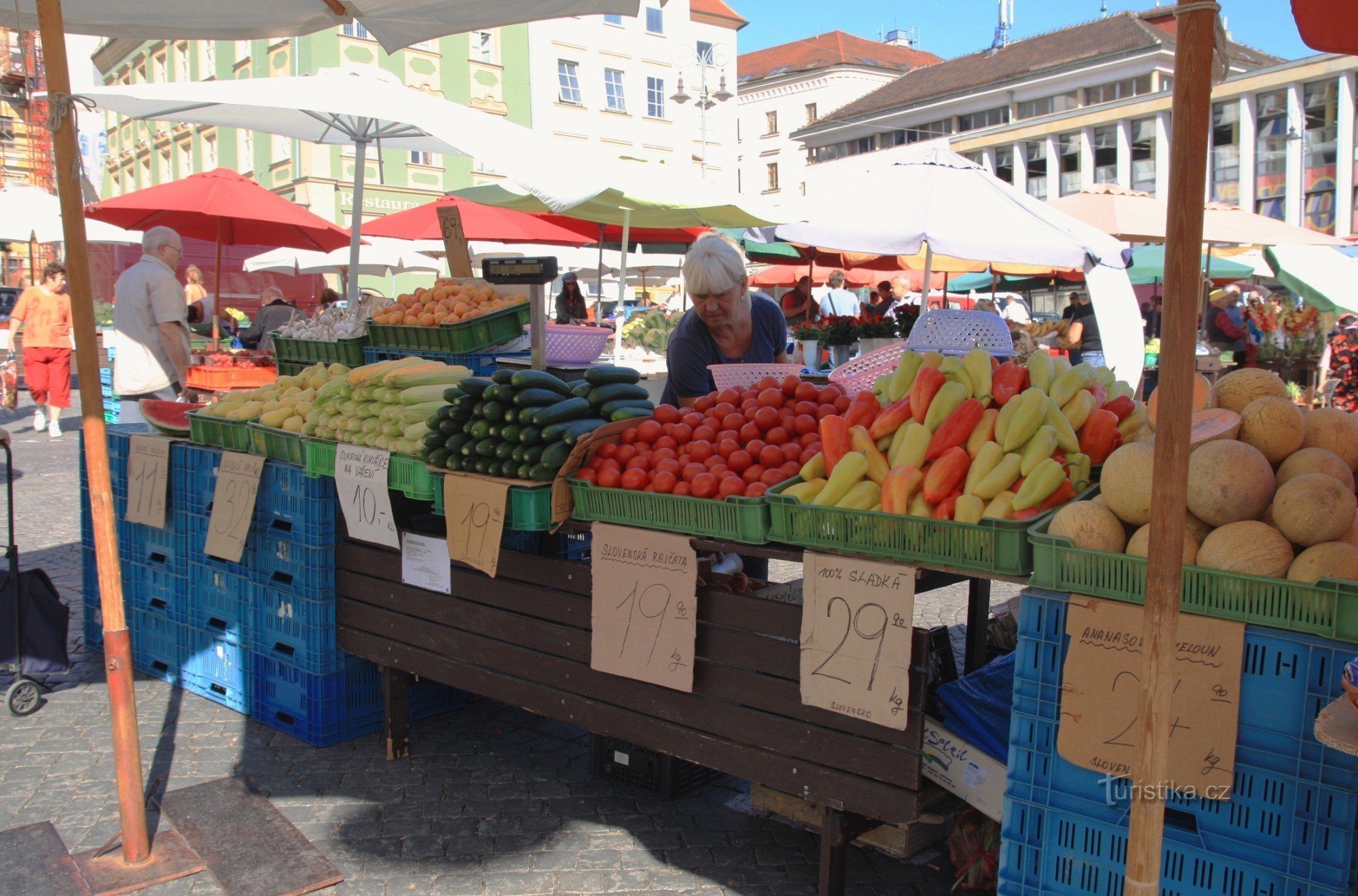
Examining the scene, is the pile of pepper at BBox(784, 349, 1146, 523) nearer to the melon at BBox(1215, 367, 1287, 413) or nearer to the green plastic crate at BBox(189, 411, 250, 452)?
the melon at BBox(1215, 367, 1287, 413)

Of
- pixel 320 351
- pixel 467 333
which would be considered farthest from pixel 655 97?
pixel 467 333

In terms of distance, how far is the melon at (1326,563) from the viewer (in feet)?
6.07

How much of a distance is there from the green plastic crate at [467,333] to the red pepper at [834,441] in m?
2.23

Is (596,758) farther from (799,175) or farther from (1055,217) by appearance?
(799,175)

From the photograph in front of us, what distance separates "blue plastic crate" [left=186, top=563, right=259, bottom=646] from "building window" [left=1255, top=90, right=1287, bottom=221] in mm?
40044

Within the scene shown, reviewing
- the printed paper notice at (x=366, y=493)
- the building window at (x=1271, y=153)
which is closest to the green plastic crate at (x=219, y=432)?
the printed paper notice at (x=366, y=493)

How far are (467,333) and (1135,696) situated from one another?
326cm

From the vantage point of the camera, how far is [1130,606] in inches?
79.2

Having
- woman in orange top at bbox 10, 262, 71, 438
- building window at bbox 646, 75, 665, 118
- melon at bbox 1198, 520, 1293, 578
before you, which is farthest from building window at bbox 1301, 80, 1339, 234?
melon at bbox 1198, 520, 1293, 578

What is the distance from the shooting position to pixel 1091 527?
2111 mm

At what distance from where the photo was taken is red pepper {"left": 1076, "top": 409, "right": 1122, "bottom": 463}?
2.61 meters

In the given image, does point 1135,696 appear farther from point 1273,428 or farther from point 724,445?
point 724,445

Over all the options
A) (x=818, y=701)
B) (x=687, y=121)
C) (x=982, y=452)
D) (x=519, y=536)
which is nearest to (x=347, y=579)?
(x=519, y=536)

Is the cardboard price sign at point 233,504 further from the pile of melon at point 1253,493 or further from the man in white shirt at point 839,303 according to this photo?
the man in white shirt at point 839,303
